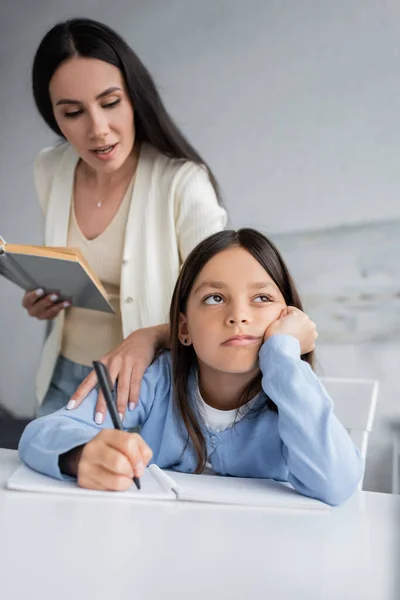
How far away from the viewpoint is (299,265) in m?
2.03

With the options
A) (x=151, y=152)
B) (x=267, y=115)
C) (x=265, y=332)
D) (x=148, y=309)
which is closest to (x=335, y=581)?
(x=265, y=332)

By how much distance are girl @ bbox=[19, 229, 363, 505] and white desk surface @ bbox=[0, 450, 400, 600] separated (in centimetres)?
7

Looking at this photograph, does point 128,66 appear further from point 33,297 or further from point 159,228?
point 33,297

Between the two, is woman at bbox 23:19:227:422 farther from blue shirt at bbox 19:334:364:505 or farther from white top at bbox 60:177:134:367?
blue shirt at bbox 19:334:364:505

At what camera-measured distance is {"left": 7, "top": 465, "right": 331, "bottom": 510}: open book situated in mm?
914

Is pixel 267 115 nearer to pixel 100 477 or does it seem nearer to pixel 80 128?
pixel 80 128

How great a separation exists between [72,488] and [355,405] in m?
0.59

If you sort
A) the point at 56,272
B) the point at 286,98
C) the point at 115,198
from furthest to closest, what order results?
the point at 286,98 < the point at 115,198 < the point at 56,272

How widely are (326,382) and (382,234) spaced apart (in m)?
0.72

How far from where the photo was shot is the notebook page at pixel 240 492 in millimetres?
916

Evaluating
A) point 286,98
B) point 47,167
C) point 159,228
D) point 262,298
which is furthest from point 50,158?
point 262,298

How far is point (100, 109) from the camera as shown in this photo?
159 cm

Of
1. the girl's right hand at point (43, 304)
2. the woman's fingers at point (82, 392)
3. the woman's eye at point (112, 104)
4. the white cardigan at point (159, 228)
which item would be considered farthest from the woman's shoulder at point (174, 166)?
the woman's fingers at point (82, 392)

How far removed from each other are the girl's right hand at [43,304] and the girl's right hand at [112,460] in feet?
2.23
